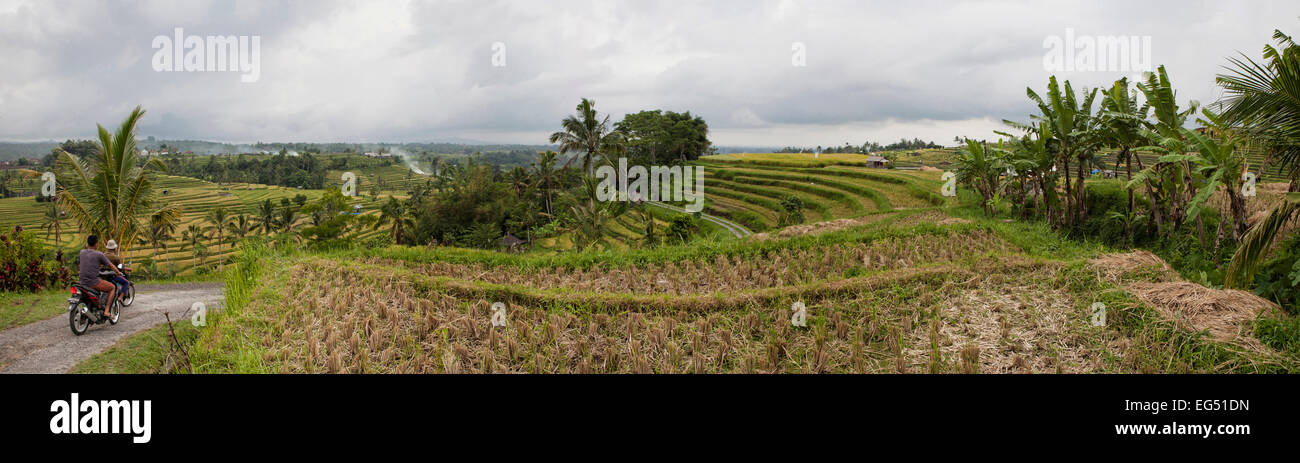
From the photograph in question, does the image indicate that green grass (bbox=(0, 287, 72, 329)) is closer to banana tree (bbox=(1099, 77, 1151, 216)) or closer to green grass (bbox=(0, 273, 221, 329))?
green grass (bbox=(0, 273, 221, 329))

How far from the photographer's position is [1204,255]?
743 centimetres

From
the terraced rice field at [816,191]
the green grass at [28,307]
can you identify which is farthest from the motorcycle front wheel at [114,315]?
the terraced rice field at [816,191]

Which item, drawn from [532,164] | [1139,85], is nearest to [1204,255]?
[1139,85]

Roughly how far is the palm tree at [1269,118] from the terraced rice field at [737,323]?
417 millimetres

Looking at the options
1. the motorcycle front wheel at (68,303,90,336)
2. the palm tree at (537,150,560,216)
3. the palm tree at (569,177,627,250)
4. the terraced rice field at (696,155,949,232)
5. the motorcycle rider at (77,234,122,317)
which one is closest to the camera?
the motorcycle front wheel at (68,303,90,336)

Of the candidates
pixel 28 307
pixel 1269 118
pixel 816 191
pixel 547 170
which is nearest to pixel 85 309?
pixel 28 307

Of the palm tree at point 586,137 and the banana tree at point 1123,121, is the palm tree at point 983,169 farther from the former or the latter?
the palm tree at point 586,137

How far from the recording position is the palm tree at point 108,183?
27.4 ft

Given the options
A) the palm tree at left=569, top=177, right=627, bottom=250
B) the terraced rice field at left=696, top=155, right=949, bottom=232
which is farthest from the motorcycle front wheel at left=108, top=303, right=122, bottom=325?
the terraced rice field at left=696, top=155, right=949, bottom=232

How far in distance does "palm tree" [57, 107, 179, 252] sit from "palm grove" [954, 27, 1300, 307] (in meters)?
14.0

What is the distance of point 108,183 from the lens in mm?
8453

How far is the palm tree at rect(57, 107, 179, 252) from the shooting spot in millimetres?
8352
